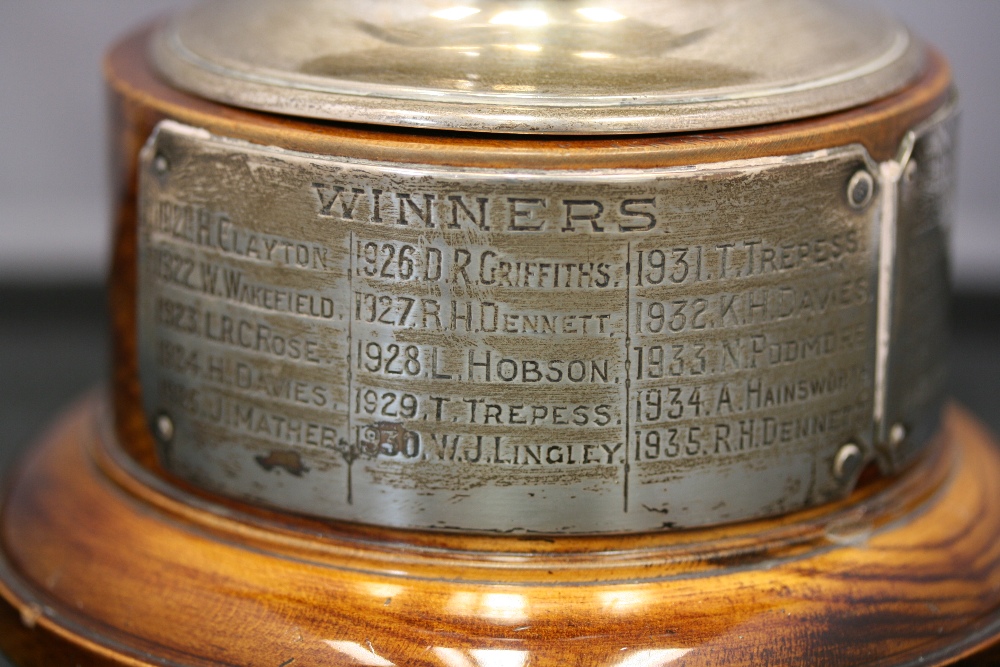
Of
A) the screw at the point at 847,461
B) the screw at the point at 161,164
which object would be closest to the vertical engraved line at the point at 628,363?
the screw at the point at 847,461

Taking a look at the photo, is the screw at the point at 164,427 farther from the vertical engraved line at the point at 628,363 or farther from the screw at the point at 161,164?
the vertical engraved line at the point at 628,363

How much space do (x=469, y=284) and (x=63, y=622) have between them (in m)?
0.44

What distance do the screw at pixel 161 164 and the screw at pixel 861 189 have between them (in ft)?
1.77

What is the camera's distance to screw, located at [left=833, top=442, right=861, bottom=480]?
3.97 feet

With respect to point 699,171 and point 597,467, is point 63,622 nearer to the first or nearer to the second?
point 597,467

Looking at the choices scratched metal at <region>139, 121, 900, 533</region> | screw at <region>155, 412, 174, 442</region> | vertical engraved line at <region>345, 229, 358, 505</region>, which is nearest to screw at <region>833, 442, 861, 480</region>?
scratched metal at <region>139, 121, 900, 533</region>

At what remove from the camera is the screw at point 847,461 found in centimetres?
121

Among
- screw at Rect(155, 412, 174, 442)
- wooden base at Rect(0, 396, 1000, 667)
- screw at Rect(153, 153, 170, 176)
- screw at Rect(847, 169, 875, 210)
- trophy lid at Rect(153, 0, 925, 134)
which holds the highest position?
trophy lid at Rect(153, 0, 925, 134)

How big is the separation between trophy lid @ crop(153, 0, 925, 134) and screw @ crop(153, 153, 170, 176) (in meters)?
0.06

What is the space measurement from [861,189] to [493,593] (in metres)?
0.42

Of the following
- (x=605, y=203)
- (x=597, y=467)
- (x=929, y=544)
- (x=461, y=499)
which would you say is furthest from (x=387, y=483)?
(x=929, y=544)

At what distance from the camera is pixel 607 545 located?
1.16 m

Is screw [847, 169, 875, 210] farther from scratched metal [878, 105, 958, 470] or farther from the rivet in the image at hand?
the rivet

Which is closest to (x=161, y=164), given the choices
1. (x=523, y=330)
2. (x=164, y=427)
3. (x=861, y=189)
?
(x=164, y=427)
